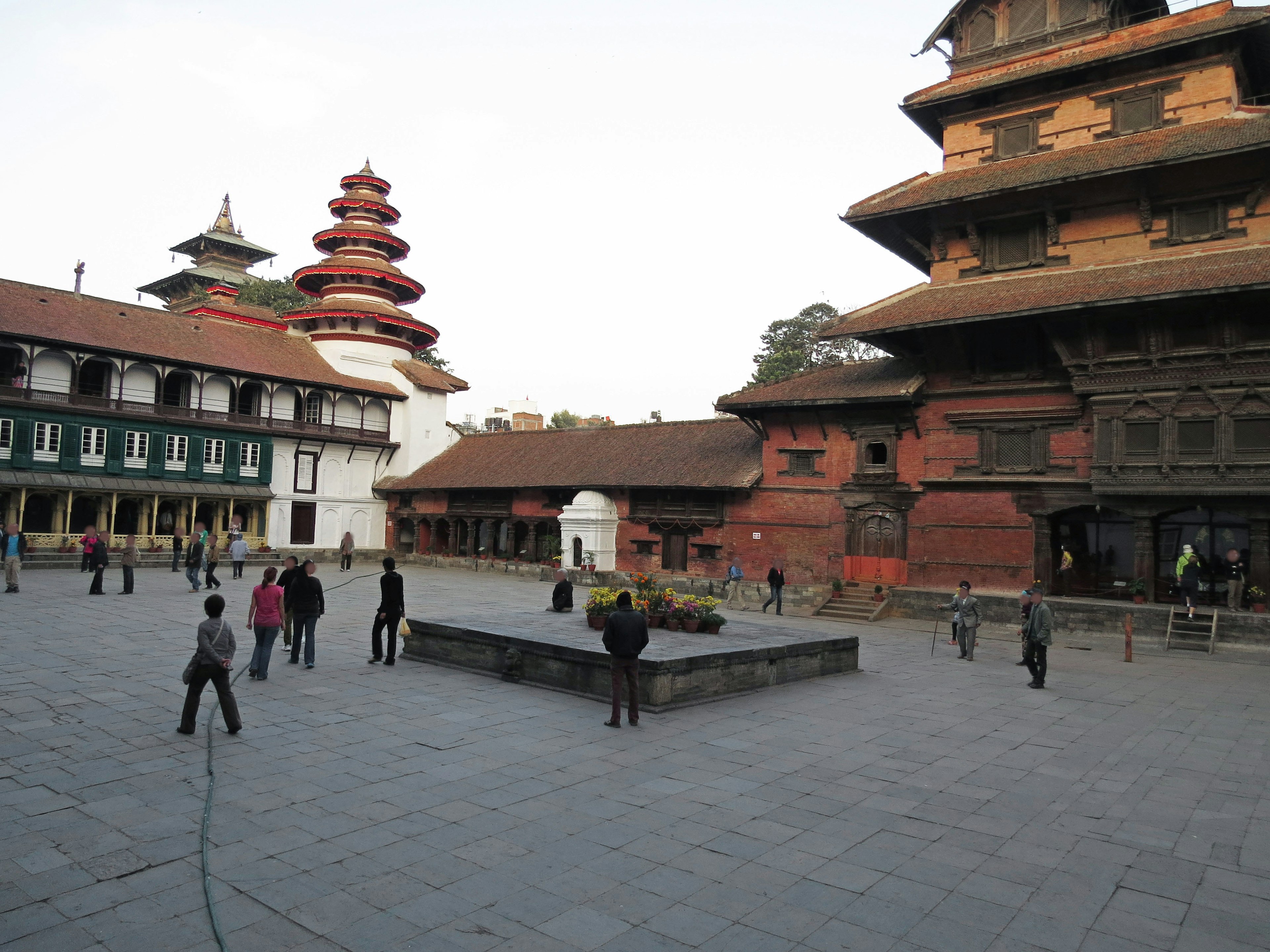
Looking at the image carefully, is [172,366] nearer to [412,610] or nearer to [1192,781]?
[412,610]

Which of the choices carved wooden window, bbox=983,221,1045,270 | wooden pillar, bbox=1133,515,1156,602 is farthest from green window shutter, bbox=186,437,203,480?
wooden pillar, bbox=1133,515,1156,602

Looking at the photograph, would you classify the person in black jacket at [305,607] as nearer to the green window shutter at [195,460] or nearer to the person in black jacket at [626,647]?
the person in black jacket at [626,647]

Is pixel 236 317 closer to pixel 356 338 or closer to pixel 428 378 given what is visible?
pixel 356 338

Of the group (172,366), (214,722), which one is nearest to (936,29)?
(214,722)

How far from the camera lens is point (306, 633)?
1220 centimetres

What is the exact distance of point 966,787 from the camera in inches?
299

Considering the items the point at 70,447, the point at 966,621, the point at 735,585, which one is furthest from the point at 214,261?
the point at 966,621

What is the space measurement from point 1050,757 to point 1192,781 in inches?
49.2

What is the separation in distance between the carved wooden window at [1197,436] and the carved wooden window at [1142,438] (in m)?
0.44

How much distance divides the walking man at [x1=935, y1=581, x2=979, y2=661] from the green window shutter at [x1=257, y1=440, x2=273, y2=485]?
104 feet

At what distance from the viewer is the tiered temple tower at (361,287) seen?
42844mm

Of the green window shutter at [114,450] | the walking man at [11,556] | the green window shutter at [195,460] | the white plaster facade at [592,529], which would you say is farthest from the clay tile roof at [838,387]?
the green window shutter at [114,450]

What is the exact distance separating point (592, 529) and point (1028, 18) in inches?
846

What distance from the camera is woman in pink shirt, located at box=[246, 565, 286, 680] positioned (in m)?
10.9
